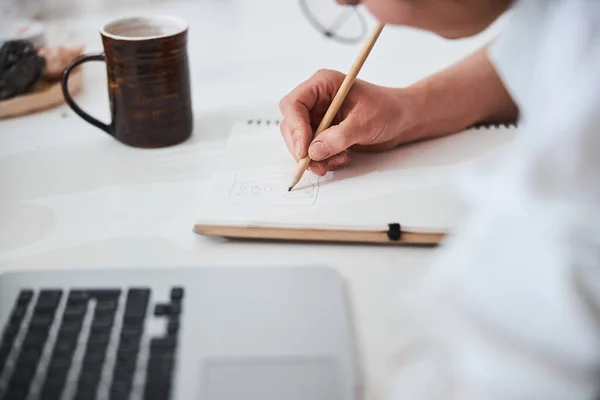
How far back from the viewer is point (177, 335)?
0.46 metres

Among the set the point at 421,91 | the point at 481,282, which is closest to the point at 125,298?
the point at 481,282

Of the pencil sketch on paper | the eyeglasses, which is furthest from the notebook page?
the eyeglasses

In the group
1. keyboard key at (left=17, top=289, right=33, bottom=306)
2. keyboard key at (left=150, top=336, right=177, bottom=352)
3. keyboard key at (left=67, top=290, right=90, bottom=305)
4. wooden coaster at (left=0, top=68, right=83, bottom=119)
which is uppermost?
keyboard key at (left=150, top=336, right=177, bottom=352)

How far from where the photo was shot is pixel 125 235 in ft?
1.99

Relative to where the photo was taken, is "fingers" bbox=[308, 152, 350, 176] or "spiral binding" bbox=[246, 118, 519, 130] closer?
"fingers" bbox=[308, 152, 350, 176]

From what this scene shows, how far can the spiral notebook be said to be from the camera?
0.59 m

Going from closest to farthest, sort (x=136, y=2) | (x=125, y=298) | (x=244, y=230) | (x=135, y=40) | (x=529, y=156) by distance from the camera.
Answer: (x=529, y=156) < (x=125, y=298) < (x=244, y=230) < (x=135, y=40) < (x=136, y=2)

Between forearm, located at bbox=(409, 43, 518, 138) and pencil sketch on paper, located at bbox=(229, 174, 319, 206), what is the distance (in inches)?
6.6

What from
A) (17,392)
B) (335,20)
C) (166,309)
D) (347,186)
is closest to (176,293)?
(166,309)

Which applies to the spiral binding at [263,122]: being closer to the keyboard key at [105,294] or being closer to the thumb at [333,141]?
the thumb at [333,141]

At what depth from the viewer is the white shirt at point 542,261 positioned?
328 mm

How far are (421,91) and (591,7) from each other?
16.7 inches

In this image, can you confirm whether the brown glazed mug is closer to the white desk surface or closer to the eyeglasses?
the white desk surface

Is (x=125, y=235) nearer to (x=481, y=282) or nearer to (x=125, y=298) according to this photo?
(x=125, y=298)
